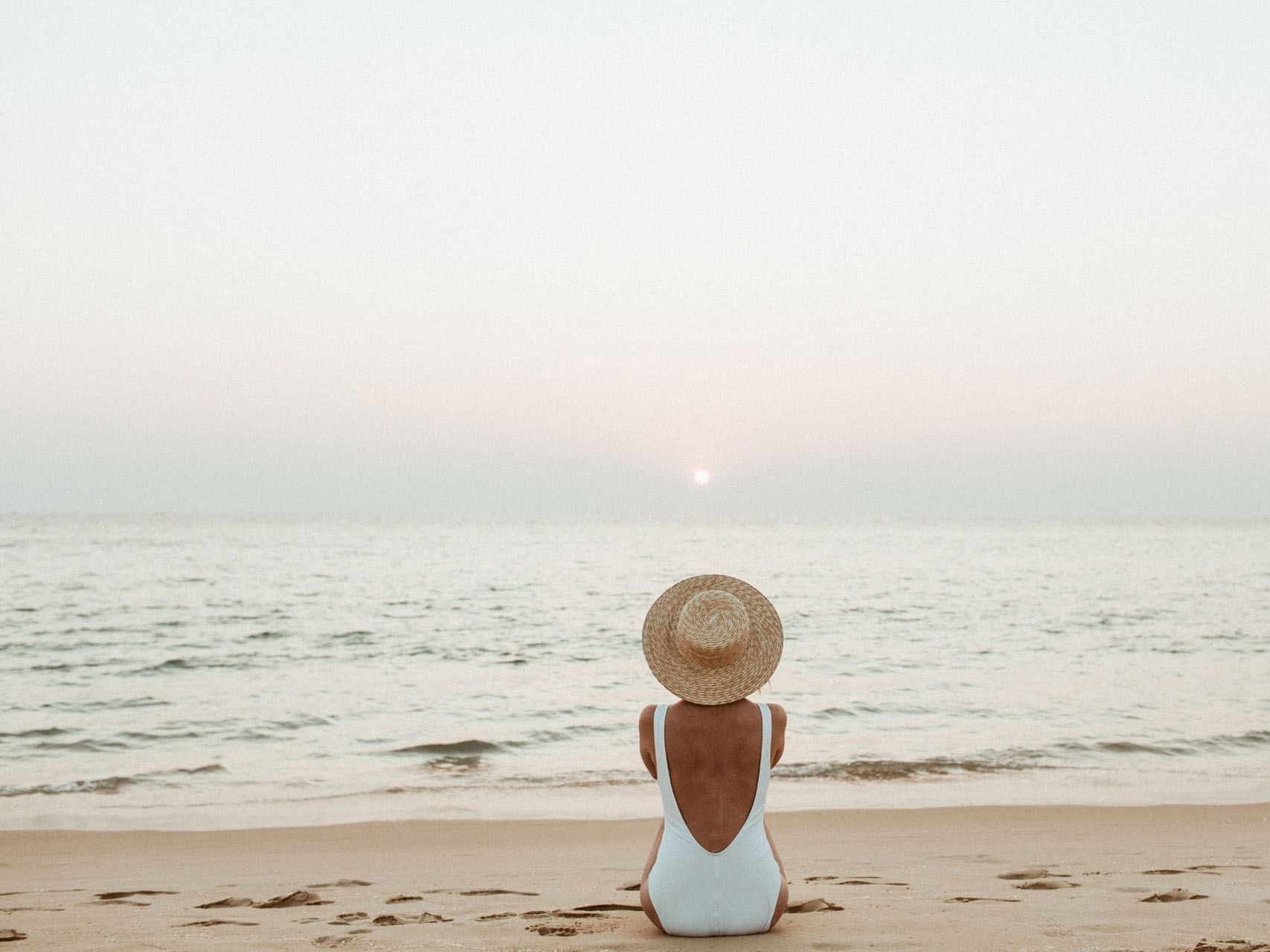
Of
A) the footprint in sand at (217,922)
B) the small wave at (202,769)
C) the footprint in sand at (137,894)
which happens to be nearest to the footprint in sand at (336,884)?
the footprint in sand at (137,894)

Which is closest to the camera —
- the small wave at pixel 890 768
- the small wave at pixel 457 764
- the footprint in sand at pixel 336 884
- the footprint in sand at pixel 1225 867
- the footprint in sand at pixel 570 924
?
the footprint in sand at pixel 570 924

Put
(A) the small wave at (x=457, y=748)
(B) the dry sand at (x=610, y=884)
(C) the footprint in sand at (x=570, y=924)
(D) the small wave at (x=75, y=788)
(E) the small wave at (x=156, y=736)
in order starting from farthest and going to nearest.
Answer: (E) the small wave at (x=156, y=736) < (A) the small wave at (x=457, y=748) < (D) the small wave at (x=75, y=788) < (C) the footprint in sand at (x=570, y=924) < (B) the dry sand at (x=610, y=884)

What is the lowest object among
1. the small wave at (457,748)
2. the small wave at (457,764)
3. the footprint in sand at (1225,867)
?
the small wave at (457,764)

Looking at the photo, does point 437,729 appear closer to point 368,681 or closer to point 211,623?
point 368,681

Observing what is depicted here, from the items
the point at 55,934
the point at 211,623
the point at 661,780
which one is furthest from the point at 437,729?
the point at 211,623

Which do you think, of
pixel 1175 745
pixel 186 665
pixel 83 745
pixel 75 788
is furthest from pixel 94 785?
pixel 1175 745

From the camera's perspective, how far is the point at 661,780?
425cm

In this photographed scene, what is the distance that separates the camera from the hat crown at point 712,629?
414cm

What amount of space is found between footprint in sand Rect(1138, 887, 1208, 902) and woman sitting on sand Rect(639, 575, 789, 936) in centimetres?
215

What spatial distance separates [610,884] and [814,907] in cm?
136

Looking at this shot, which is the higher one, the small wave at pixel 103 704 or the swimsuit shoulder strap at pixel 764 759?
the swimsuit shoulder strap at pixel 764 759

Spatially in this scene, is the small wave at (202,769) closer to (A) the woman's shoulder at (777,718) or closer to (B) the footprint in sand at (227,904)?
(B) the footprint in sand at (227,904)

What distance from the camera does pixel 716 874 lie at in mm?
4246

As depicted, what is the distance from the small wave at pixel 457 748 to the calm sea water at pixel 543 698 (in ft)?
0.10
